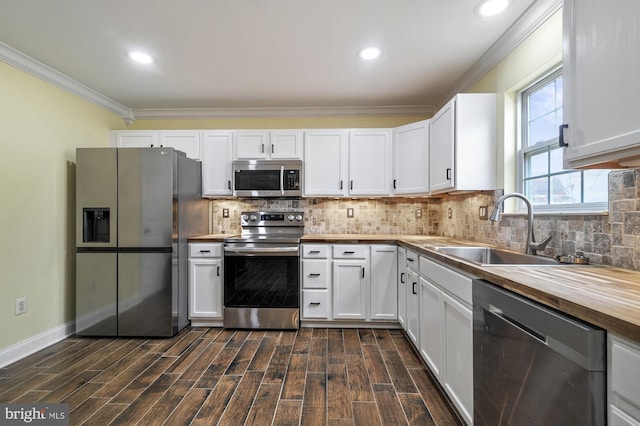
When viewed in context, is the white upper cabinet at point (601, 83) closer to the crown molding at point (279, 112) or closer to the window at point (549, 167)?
A: the window at point (549, 167)

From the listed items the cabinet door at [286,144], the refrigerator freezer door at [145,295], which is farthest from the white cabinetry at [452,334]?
the refrigerator freezer door at [145,295]

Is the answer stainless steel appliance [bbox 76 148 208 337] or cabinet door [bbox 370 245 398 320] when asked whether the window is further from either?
stainless steel appliance [bbox 76 148 208 337]

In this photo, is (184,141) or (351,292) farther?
(184,141)

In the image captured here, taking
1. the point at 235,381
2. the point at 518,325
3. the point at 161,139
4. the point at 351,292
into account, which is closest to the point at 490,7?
the point at 518,325

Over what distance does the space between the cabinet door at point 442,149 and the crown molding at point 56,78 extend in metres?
3.43

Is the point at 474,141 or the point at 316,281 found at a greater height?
the point at 474,141

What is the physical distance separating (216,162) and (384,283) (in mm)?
2243

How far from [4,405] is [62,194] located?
Result: 1754 millimetres

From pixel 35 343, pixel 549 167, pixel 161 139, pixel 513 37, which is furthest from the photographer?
pixel 161 139

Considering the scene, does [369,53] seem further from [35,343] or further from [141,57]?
[35,343]

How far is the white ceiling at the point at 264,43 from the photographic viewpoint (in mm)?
1812

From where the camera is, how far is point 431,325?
198cm

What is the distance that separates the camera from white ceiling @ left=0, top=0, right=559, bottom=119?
1812 millimetres

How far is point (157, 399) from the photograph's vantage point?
1.81 meters
